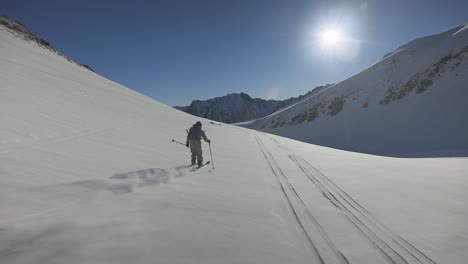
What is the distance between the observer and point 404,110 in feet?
143

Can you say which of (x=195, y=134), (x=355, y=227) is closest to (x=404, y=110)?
(x=195, y=134)

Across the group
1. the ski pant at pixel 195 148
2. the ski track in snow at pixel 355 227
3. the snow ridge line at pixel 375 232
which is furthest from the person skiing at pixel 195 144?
the snow ridge line at pixel 375 232

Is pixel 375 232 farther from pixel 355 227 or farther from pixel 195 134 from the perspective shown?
pixel 195 134

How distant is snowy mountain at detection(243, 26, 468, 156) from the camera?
33.5 m

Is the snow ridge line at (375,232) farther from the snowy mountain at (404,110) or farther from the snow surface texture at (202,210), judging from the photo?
the snowy mountain at (404,110)

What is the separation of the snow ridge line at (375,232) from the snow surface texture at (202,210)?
→ 0.02 meters

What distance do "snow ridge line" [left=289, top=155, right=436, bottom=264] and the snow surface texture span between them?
2cm

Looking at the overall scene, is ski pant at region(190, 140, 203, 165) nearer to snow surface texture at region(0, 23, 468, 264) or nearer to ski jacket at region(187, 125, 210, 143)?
ski jacket at region(187, 125, 210, 143)

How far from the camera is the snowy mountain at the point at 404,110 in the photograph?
33469 millimetres

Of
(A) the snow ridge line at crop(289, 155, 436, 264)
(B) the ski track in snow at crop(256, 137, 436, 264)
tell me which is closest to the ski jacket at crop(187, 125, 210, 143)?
(B) the ski track in snow at crop(256, 137, 436, 264)

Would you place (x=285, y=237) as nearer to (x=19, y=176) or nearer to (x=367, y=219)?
(x=367, y=219)

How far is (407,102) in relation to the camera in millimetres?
44812

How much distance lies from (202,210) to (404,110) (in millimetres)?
49033

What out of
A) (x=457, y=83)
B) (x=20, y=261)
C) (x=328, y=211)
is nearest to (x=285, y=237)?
(x=328, y=211)
